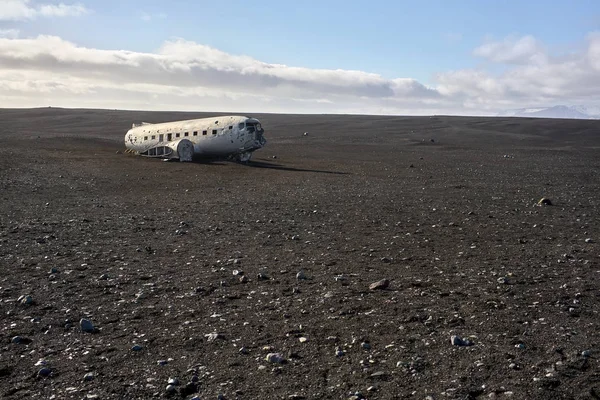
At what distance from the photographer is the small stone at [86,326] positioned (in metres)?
9.48

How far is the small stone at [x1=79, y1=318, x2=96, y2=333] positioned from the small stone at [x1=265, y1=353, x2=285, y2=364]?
9.70ft

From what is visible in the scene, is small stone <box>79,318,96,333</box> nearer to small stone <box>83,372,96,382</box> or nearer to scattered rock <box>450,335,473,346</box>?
small stone <box>83,372,96,382</box>

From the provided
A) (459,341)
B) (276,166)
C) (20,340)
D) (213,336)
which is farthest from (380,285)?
Result: (276,166)

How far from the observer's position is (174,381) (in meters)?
7.62

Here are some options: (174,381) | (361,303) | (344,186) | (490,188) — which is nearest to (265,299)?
(361,303)

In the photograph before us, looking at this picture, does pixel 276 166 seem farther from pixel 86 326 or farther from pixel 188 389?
pixel 188 389

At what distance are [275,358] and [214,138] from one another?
35.0 m

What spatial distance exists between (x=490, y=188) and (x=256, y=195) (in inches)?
458

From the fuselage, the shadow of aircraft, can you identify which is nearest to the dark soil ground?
the shadow of aircraft

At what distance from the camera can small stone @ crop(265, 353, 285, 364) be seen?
27.3 feet

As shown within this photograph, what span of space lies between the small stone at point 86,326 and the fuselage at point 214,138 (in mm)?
32944

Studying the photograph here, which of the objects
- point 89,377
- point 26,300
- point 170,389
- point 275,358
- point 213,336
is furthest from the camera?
point 26,300

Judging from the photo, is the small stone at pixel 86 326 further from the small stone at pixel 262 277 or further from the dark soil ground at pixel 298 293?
the small stone at pixel 262 277

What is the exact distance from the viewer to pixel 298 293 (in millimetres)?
11531
